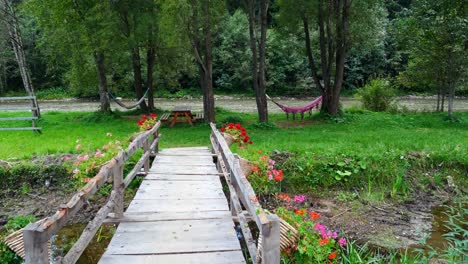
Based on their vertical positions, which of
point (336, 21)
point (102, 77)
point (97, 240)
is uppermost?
point (336, 21)

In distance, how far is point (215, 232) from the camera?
3.57 metres

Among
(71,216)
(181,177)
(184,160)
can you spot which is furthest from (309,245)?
(184,160)

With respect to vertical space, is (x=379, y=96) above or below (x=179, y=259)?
above

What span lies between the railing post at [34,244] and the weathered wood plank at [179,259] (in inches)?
40.9

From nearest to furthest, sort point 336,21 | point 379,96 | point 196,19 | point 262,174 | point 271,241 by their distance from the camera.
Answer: point 271,241 < point 262,174 < point 196,19 < point 336,21 < point 379,96

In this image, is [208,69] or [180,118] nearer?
[208,69]

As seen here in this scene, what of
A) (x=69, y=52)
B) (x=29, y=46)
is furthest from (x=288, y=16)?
(x=29, y=46)

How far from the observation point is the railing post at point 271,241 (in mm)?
2152

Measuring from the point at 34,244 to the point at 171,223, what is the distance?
6.05 ft

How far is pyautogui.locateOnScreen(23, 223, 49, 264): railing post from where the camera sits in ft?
6.41

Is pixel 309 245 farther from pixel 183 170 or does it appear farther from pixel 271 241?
pixel 183 170

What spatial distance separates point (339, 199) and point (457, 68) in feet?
27.8

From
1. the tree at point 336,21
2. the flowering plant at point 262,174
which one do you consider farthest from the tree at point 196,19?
the flowering plant at point 262,174

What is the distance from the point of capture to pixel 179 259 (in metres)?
3.02
